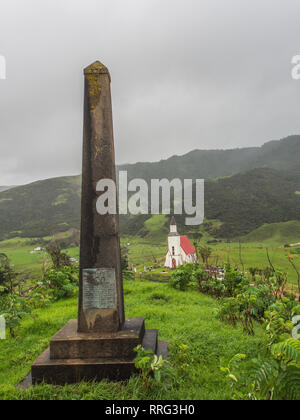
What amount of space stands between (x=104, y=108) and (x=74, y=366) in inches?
148

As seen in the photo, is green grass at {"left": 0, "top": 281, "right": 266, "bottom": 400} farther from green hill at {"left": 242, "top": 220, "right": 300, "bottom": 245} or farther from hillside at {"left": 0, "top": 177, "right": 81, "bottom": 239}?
hillside at {"left": 0, "top": 177, "right": 81, "bottom": 239}

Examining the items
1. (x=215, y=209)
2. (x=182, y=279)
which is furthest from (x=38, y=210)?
(x=182, y=279)

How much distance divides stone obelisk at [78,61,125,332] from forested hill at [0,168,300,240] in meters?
78.7

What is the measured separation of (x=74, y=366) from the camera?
141 inches

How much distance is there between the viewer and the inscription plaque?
13.3 ft

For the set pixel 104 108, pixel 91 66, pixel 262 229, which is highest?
pixel 91 66

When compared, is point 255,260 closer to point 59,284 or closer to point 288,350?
point 59,284

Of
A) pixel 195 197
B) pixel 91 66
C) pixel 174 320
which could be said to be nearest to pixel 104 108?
pixel 91 66

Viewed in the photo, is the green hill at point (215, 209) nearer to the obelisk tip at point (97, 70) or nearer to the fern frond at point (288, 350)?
the obelisk tip at point (97, 70)

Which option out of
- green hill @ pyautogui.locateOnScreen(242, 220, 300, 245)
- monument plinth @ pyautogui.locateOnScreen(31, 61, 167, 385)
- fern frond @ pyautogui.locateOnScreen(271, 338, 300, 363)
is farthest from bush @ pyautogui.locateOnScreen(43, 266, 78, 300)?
green hill @ pyautogui.locateOnScreen(242, 220, 300, 245)

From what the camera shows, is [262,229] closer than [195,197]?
Yes

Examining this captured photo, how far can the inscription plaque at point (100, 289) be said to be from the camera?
4.05 metres
